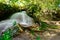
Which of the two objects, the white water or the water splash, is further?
the water splash

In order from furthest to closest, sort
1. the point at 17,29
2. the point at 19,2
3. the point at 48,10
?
the point at 48,10 → the point at 19,2 → the point at 17,29

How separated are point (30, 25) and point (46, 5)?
7.87 feet

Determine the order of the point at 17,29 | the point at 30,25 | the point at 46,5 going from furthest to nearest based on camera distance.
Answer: the point at 46,5 → the point at 30,25 → the point at 17,29

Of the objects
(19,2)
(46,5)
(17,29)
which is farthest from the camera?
(46,5)

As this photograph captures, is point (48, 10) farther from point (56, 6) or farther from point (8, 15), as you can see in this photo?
point (8, 15)

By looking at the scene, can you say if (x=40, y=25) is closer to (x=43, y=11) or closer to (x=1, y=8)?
(x=1, y=8)

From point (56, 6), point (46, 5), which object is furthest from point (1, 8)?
point (56, 6)

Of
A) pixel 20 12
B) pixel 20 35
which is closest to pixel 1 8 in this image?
pixel 20 12

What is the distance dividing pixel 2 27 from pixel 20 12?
1.78 m

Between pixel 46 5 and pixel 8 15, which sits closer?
pixel 8 15

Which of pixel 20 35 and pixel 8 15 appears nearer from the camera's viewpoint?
pixel 20 35

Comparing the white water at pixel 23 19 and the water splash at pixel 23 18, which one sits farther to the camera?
the water splash at pixel 23 18

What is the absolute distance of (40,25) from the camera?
24.3 feet

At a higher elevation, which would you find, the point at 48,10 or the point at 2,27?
the point at 2,27
